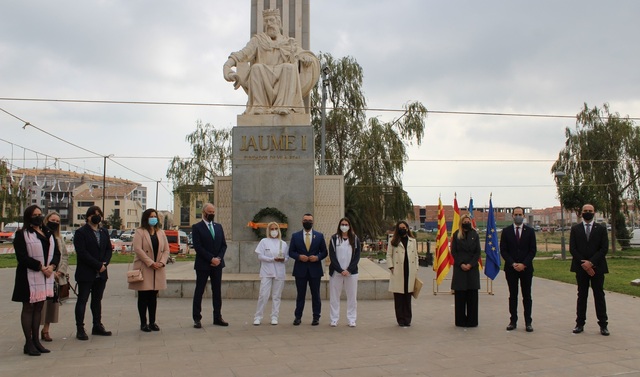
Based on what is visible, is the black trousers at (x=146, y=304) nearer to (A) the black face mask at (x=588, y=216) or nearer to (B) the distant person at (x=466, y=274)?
(B) the distant person at (x=466, y=274)

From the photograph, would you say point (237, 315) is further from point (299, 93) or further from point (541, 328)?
point (299, 93)

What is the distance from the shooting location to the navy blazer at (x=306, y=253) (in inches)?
337

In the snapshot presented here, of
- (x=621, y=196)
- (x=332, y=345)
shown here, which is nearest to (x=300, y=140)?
(x=332, y=345)

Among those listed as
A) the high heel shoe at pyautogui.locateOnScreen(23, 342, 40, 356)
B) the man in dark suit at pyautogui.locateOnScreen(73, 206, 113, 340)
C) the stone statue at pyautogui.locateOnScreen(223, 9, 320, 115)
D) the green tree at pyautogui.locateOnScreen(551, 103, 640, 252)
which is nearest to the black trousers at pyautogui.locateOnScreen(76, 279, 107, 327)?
the man in dark suit at pyautogui.locateOnScreen(73, 206, 113, 340)

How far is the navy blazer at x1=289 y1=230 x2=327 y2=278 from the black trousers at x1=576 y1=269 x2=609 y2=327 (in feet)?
12.0

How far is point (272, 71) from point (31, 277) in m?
8.04

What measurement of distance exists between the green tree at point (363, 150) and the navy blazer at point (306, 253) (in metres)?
20.0

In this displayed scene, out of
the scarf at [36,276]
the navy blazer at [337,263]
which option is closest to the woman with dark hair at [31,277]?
the scarf at [36,276]

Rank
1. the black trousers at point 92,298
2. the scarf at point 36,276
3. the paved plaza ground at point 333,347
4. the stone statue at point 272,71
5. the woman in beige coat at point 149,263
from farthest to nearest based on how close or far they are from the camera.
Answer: the stone statue at point 272,71
the woman in beige coat at point 149,263
the black trousers at point 92,298
the scarf at point 36,276
the paved plaza ground at point 333,347

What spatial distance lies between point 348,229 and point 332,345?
230 centimetres

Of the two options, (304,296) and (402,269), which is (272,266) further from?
(402,269)

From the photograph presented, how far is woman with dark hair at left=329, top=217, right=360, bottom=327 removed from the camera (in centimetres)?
838

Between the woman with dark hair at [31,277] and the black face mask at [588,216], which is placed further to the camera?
the black face mask at [588,216]

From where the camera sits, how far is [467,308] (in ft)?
27.1
